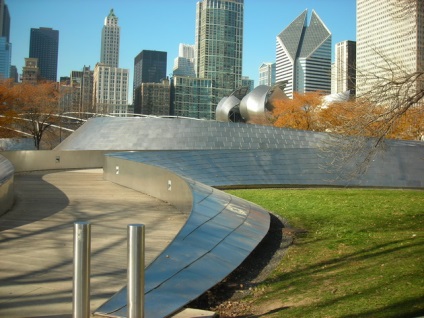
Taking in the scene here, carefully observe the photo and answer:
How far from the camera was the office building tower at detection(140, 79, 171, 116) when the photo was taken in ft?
370

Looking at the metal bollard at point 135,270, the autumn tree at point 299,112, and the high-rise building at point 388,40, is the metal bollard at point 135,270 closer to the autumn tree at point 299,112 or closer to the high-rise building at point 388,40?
the high-rise building at point 388,40

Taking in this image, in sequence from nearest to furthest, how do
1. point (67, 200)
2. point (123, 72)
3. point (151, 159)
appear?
point (67, 200) → point (151, 159) → point (123, 72)

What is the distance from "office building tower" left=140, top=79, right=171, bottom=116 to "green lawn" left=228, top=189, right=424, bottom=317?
104250 millimetres

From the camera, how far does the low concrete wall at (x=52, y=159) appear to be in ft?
70.0

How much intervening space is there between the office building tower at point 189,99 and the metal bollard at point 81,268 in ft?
355

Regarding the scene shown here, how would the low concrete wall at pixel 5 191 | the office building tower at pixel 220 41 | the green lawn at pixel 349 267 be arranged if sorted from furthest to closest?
the office building tower at pixel 220 41 < the low concrete wall at pixel 5 191 < the green lawn at pixel 349 267

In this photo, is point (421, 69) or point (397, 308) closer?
point (397, 308)

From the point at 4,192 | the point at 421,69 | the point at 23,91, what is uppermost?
the point at 23,91

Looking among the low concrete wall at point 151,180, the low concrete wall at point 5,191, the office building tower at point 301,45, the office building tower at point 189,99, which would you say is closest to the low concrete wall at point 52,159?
the low concrete wall at point 151,180

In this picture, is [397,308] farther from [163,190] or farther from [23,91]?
[23,91]

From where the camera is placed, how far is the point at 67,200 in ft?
35.9

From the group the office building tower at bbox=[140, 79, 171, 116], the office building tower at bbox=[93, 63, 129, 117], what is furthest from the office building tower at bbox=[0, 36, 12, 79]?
the office building tower at bbox=[140, 79, 171, 116]

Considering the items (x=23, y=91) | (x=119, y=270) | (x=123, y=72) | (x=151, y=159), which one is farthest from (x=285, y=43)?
(x=119, y=270)

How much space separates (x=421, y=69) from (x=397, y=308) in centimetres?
535
